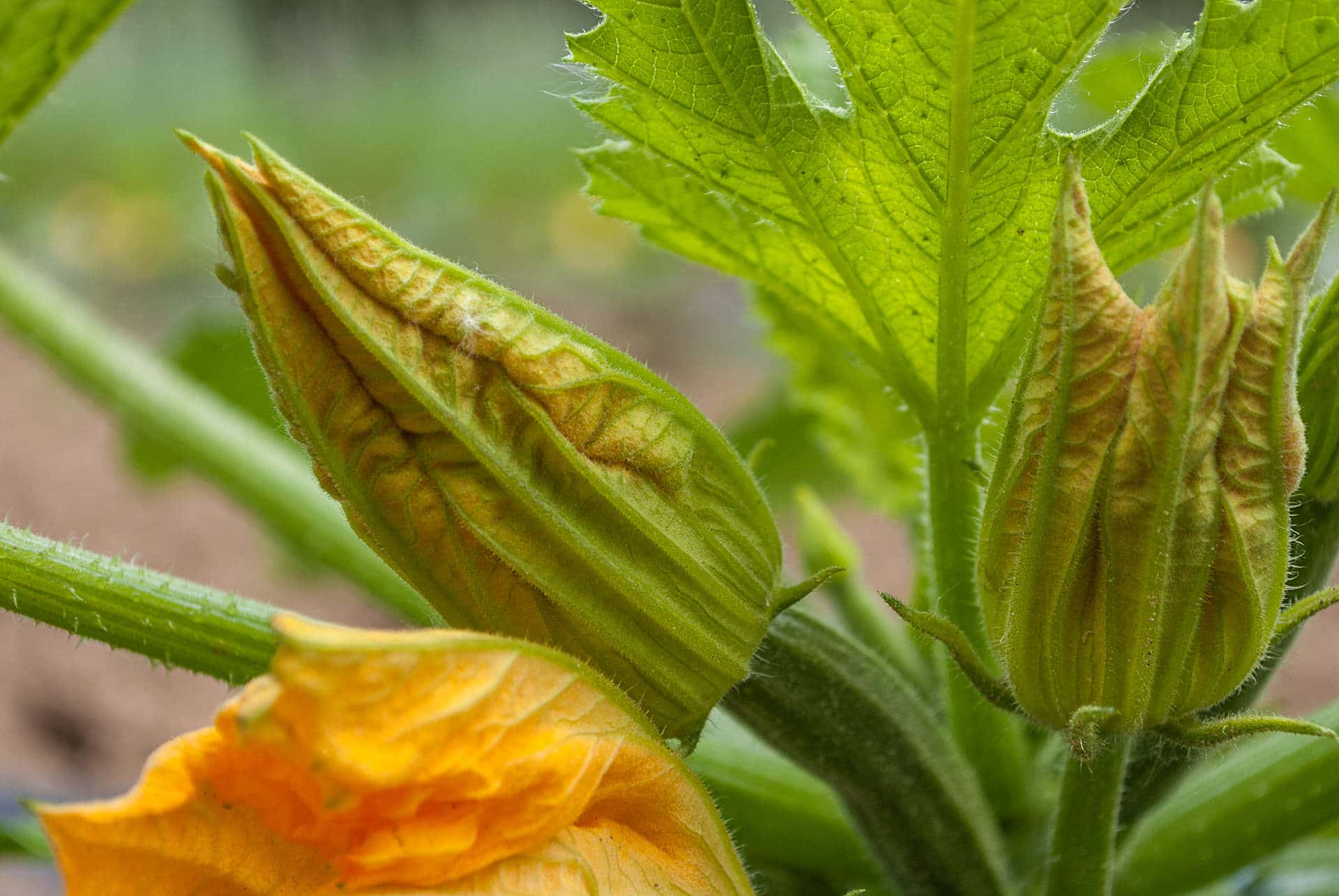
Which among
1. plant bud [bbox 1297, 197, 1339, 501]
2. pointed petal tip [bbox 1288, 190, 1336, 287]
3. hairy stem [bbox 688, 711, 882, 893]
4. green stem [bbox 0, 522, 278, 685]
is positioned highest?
A: pointed petal tip [bbox 1288, 190, 1336, 287]

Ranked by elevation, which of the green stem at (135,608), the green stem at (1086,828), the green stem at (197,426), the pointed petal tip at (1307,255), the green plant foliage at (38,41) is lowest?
the green stem at (1086,828)

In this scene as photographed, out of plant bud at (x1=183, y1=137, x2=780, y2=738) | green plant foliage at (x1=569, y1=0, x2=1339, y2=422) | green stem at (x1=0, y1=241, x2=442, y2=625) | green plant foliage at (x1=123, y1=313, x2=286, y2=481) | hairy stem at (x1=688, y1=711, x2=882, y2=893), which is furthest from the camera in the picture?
green plant foliage at (x1=123, y1=313, x2=286, y2=481)

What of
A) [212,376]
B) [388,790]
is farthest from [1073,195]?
[212,376]

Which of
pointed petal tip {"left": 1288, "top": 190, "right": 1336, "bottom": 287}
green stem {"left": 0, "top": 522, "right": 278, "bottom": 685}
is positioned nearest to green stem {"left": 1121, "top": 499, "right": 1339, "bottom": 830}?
pointed petal tip {"left": 1288, "top": 190, "right": 1336, "bottom": 287}

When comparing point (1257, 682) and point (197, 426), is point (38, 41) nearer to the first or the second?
point (197, 426)

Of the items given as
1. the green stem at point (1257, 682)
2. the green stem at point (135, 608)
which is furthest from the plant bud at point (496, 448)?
the green stem at point (1257, 682)

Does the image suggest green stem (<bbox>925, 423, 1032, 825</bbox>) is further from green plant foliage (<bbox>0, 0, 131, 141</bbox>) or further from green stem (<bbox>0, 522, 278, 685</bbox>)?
green plant foliage (<bbox>0, 0, 131, 141</bbox>)

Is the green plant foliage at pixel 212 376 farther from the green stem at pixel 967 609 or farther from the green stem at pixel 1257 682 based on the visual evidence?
the green stem at pixel 1257 682
